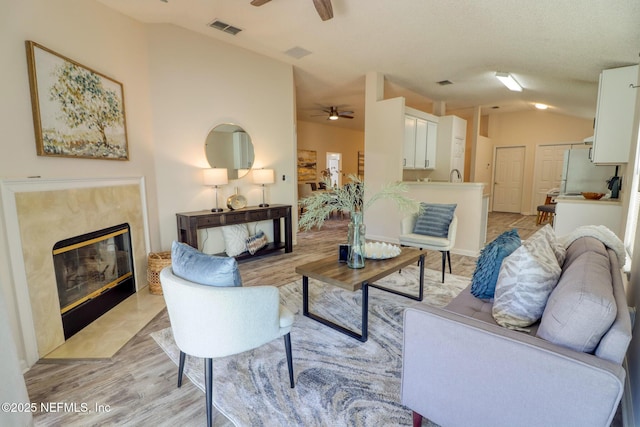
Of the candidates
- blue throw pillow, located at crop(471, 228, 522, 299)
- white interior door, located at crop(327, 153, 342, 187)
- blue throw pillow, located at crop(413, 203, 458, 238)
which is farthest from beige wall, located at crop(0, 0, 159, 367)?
white interior door, located at crop(327, 153, 342, 187)

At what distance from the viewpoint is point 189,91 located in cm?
376

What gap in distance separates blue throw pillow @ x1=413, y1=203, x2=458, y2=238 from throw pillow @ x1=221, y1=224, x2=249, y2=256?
2.36 m

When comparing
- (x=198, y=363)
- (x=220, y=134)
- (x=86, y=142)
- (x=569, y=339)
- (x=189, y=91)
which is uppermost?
(x=189, y=91)

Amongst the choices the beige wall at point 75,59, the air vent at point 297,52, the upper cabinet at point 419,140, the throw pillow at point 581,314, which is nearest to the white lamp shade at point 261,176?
the beige wall at point 75,59

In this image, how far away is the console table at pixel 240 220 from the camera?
3557mm

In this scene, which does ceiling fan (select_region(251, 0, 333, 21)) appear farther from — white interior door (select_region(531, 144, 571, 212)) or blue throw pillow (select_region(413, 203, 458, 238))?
Answer: white interior door (select_region(531, 144, 571, 212))

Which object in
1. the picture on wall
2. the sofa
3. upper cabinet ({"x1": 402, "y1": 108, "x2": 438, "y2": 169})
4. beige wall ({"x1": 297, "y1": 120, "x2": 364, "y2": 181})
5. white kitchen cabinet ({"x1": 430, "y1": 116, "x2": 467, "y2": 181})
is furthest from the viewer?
beige wall ({"x1": 297, "y1": 120, "x2": 364, "y2": 181})

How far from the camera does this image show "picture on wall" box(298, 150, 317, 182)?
8758 mm

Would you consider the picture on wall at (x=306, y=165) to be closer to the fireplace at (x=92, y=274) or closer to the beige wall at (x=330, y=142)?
the beige wall at (x=330, y=142)

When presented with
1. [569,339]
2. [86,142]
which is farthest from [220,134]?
[569,339]

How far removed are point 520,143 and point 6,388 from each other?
33.5ft

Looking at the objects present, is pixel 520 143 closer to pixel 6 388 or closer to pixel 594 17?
pixel 594 17

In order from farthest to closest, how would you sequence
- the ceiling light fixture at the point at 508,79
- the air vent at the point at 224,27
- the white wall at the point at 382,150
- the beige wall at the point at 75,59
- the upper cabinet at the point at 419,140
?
the upper cabinet at the point at 419,140 → the white wall at the point at 382,150 → the ceiling light fixture at the point at 508,79 → the air vent at the point at 224,27 → the beige wall at the point at 75,59

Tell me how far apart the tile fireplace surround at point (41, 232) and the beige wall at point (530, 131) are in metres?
9.52
